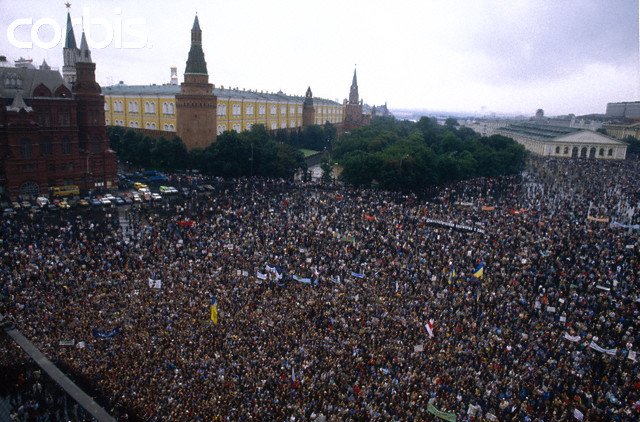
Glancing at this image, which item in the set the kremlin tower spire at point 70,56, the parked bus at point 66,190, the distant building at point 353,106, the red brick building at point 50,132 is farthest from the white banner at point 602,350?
the distant building at point 353,106

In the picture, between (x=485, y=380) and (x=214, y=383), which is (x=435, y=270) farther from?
(x=214, y=383)

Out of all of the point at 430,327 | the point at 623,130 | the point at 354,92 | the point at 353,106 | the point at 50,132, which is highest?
the point at 354,92

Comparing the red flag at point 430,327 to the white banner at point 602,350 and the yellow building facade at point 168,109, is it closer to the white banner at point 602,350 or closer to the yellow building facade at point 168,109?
the white banner at point 602,350

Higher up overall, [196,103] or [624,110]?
[624,110]

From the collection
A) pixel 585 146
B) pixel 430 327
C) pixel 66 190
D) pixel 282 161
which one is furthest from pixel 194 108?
pixel 585 146

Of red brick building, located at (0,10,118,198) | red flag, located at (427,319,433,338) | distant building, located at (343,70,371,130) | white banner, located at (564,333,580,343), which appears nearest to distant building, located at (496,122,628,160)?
distant building, located at (343,70,371,130)

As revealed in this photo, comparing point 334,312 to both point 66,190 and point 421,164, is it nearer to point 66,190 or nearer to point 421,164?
point 421,164

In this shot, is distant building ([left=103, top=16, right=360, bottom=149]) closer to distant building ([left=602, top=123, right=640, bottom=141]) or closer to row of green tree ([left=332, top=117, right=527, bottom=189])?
row of green tree ([left=332, top=117, right=527, bottom=189])
